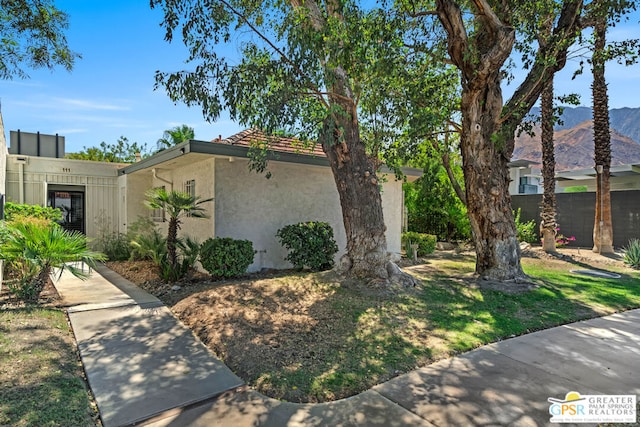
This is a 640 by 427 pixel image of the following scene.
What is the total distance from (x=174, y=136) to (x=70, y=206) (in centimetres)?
564

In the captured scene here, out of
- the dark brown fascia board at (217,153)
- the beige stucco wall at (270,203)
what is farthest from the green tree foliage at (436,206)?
the dark brown fascia board at (217,153)

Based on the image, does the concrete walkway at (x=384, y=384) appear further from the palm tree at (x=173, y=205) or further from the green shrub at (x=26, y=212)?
the green shrub at (x=26, y=212)

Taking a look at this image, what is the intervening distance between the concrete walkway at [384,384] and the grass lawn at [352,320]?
246mm

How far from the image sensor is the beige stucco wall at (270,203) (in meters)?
9.05

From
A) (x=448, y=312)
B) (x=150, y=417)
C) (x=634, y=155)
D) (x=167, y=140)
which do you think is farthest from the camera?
(x=634, y=155)

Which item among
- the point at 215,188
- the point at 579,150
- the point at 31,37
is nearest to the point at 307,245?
the point at 215,188

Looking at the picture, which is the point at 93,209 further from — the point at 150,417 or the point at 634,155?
the point at 634,155

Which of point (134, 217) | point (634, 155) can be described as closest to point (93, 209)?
point (134, 217)

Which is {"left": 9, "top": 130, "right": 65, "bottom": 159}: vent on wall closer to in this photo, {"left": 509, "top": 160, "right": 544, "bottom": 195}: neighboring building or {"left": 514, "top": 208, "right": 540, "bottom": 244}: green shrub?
{"left": 514, "top": 208, "right": 540, "bottom": 244}: green shrub

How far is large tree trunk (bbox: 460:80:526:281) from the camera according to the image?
314 inches

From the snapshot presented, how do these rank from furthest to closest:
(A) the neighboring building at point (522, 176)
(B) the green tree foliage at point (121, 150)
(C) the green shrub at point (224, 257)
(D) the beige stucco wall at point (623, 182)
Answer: (B) the green tree foliage at point (121, 150)
(A) the neighboring building at point (522, 176)
(D) the beige stucco wall at point (623, 182)
(C) the green shrub at point (224, 257)

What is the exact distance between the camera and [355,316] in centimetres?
579

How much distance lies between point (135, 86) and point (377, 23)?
6020 mm

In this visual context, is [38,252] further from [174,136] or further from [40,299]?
[174,136]
